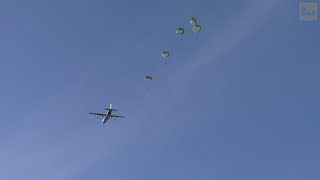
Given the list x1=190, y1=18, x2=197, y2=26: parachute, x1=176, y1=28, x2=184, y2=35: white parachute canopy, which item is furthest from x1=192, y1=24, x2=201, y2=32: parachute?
x1=176, y1=28, x2=184, y2=35: white parachute canopy

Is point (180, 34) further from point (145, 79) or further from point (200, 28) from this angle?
point (145, 79)

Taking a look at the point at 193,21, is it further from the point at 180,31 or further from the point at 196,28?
the point at 180,31

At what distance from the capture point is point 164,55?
16112cm

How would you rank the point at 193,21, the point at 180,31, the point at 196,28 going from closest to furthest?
the point at 193,21 < the point at 196,28 < the point at 180,31

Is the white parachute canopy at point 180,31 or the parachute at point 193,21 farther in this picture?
the white parachute canopy at point 180,31

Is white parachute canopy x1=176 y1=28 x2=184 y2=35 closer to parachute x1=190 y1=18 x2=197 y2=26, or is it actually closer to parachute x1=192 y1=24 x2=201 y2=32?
parachute x1=192 y1=24 x2=201 y2=32

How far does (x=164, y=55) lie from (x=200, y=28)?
1274 centimetres

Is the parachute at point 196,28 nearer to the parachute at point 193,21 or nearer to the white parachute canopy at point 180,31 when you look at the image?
the parachute at point 193,21

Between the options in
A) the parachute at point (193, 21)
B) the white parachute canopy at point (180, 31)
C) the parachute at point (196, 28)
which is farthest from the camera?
the white parachute canopy at point (180, 31)

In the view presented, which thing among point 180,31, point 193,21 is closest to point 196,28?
point 193,21

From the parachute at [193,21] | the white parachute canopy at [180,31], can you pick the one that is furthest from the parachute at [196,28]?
the white parachute canopy at [180,31]

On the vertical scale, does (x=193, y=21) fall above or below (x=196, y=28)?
above

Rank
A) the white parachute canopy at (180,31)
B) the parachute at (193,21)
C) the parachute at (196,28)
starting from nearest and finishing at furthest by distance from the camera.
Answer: the parachute at (196,28)
the parachute at (193,21)
the white parachute canopy at (180,31)

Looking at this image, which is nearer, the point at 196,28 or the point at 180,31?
the point at 196,28
